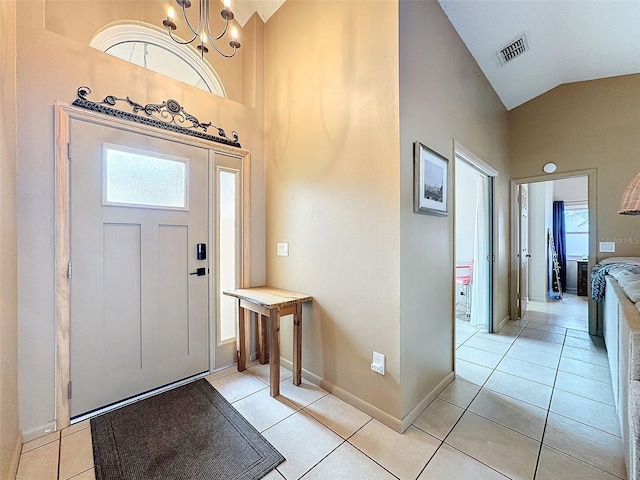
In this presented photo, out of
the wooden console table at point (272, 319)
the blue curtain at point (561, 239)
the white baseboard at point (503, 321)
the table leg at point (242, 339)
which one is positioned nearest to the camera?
the wooden console table at point (272, 319)

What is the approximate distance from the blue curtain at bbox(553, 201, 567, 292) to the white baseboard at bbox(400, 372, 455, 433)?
5907mm

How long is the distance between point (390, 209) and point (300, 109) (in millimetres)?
1332

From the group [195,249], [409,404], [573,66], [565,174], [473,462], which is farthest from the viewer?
[565,174]

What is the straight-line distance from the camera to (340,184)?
2.12 metres

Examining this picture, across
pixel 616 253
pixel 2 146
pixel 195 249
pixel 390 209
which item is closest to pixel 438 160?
pixel 390 209

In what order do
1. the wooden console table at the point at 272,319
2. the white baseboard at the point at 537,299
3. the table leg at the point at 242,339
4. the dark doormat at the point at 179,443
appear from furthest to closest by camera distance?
1. the white baseboard at the point at 537,299
2. the table leg at the point at 242,339
3. the wooden console table at the point at 272,319
4. the dark doormat at the point at 179,443

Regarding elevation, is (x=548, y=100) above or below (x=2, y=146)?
above

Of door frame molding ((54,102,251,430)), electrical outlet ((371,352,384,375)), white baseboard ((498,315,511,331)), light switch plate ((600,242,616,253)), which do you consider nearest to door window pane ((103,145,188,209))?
door frame molding ((54,102,251,430))

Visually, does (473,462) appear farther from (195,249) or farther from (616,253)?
(616,253)

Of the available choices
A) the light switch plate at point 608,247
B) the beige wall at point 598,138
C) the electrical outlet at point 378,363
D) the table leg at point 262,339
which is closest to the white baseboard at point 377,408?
the electrical outlet at point 378,363

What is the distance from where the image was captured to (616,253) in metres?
3.34

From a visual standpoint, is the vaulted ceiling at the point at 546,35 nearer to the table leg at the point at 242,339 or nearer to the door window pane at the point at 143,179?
the door window pane at the point at 143,179

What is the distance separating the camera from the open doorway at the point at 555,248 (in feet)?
12.9

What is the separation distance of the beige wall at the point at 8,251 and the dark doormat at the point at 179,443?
396mm
